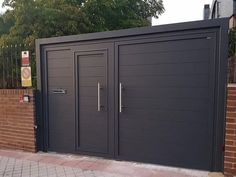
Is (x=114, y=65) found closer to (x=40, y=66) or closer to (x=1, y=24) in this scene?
(x=40, y=66)

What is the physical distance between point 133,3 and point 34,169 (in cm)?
889

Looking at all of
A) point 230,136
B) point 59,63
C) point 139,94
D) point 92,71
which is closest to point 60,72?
point 59,63

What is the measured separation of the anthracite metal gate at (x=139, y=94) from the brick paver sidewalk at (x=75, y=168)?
0.18 m

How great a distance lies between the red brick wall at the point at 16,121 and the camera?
17.2ft

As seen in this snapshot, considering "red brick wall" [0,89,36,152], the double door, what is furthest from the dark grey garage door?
"red brick wall" [0,89,36,152]

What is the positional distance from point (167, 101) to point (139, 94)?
0.49 meters

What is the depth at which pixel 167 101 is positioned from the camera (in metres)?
4.21

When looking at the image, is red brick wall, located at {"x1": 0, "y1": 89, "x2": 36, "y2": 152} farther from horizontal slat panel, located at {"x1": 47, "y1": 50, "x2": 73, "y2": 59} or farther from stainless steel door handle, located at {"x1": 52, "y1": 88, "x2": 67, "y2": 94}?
horizontal slat panel, located at {"x1": 47, "y1": 50, "x2": 73, "y2": 59}

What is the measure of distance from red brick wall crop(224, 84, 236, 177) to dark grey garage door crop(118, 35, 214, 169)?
0.30 meters

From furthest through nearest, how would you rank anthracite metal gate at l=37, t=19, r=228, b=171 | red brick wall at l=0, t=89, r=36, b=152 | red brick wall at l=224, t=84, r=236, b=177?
1. red brick wall at l=0, t=89, r=36, b=152
2. anthracite metal gate at l=37, t=19, r=228, b=171
3. red brick wall at l=224, t=84, r=236, b=177

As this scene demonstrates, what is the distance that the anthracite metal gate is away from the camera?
3891mm

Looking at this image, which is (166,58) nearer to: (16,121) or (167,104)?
(167,104)

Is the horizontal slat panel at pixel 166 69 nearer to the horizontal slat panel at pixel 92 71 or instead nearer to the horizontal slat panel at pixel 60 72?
the horizontal slat panel at pixel 92 71

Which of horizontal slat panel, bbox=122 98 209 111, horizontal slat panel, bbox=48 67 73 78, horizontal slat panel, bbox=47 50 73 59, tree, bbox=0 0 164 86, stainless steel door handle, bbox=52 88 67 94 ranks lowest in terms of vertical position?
horizontal slat panel, bbox=122 98 209 111
